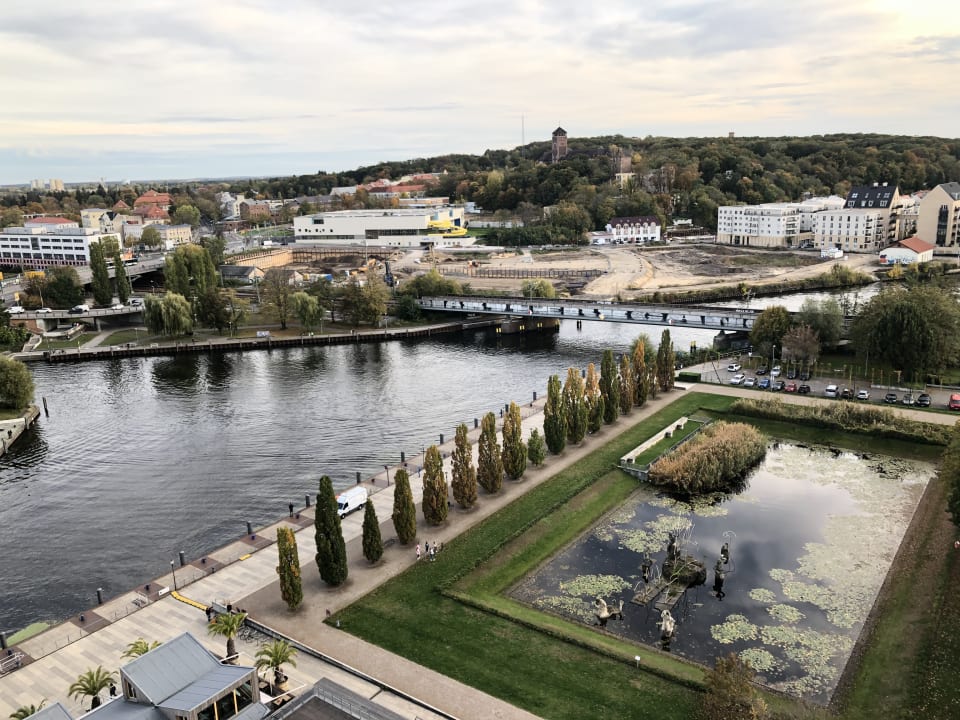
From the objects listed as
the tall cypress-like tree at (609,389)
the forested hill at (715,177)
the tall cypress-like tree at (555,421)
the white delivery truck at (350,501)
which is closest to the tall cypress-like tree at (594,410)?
the tall cypress-like tree at (609,389)

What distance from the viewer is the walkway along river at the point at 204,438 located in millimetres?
31297

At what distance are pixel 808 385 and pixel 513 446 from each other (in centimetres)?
2428

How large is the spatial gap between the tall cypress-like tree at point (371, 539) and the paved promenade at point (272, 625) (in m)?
0.49

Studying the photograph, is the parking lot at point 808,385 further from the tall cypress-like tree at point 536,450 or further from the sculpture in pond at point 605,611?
the sculpture in pond at point 605,611

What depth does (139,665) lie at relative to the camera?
1689cm

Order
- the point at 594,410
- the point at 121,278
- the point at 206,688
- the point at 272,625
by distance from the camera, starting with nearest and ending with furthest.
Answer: the point at 206,688
the point at 272,625
the point at 594,410
the point at 121,278

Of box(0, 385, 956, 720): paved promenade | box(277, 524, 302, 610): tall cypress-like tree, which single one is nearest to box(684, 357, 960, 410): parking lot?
box(0, 385, 956, 720): paved promenade

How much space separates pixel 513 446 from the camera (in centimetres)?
3375

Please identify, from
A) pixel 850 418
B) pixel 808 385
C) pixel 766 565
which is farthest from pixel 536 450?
pixel 808 385

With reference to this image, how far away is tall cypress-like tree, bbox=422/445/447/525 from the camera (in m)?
29.0

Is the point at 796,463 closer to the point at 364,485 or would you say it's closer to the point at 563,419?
the point at 563,419

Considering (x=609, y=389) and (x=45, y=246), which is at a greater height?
(x=45, y=246)

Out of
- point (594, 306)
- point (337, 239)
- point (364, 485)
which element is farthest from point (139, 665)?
point (337, 239)

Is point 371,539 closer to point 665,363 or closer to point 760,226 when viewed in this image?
point 665,363
